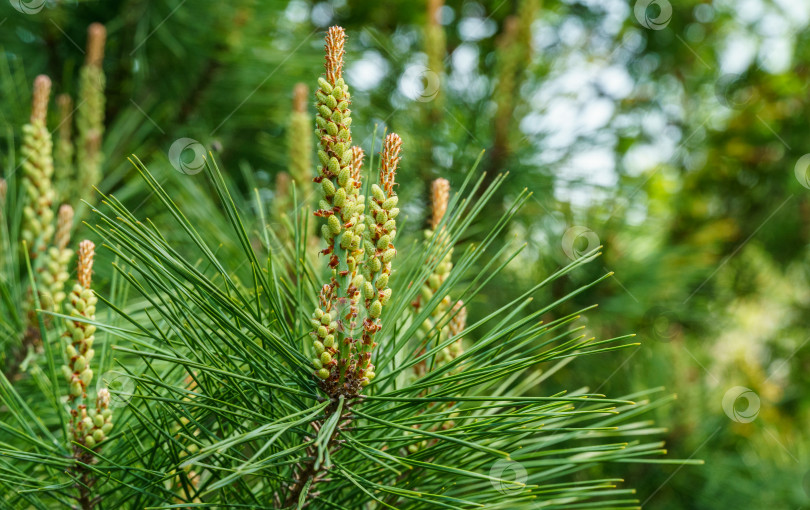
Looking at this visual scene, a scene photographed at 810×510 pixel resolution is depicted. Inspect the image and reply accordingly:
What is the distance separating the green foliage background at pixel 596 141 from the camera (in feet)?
5.02

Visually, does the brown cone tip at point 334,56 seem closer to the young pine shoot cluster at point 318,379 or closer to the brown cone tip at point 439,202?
the young pine shoot cluster at point 318,379

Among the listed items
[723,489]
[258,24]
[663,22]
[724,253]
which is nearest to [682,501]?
[723,489]

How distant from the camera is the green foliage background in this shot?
1.53m

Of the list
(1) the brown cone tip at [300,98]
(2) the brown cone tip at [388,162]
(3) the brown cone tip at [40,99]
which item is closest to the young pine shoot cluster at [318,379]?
(2) the brown cone tip at [388,162]

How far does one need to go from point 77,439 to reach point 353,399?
0.27 m

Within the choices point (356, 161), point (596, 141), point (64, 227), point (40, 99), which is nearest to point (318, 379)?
point (356, 161)

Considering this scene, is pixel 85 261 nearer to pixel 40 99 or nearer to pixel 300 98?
pixel 40 99

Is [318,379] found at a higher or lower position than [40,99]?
lower

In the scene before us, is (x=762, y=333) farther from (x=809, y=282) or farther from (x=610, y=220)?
(x=610, y=220)

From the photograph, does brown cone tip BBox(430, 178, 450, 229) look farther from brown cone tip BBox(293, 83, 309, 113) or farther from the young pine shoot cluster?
brown cone tip BBox(293, 83, 309, 113)

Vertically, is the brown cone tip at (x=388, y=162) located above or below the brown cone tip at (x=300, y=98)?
below

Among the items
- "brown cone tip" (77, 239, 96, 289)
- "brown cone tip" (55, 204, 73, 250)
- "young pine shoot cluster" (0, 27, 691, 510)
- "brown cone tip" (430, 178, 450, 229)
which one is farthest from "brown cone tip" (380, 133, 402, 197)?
"brown cone tip" (55, 204, 73, 250)

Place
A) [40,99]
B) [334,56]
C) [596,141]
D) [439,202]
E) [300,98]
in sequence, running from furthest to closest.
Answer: [596,141] → [300,98] → [40,99] → [439,202] → [334,56]

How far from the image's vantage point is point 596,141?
1.66 metres
